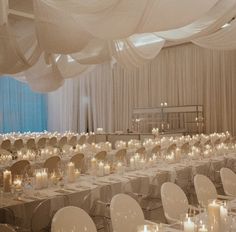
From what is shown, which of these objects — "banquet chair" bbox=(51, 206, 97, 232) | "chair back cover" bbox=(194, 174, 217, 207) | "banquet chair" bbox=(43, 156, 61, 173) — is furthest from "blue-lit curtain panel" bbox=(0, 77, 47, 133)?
"banquet chair" bbox=(51, 206, 97, 232)

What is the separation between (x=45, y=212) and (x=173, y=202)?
4.77ft

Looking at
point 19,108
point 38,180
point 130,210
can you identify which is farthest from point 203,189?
point 19,108

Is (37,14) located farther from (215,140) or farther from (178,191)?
(215,140)

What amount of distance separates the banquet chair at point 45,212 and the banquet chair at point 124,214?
0.87 meters

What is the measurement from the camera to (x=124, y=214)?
368 centimetres

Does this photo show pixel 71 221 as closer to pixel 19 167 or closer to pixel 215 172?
pixel 19 167

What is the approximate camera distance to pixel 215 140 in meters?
10.7

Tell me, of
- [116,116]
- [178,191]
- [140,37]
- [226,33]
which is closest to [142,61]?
[140,37]

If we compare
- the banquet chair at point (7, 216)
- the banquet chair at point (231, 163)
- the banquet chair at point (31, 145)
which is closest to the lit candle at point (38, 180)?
the banquet chair at point (7, 216)

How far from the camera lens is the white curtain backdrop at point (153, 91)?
15117 millimetres

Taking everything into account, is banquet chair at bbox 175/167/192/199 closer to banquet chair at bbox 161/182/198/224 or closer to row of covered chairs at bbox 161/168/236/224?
row of covered chairs at bbox 161/168/236/224

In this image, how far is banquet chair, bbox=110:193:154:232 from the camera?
3.60 m

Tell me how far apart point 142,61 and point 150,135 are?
692 centimetres

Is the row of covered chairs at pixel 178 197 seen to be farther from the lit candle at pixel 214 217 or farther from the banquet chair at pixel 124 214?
the lit candle at pixel 214 217
